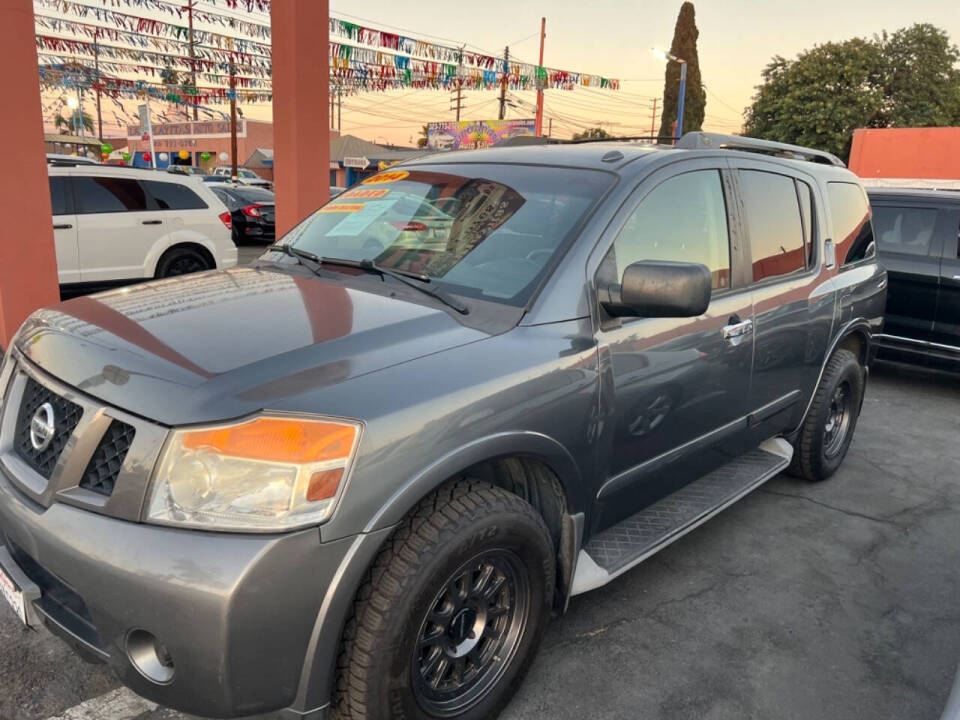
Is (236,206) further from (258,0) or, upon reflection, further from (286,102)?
(286,102)

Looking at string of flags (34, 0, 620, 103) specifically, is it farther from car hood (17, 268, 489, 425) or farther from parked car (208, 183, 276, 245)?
car hood (17, 268, 489, 425)

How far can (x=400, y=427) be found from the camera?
1.85 metres

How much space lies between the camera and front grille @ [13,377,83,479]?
194 centimetres

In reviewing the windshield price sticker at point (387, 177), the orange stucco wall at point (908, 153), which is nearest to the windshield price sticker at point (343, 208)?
the windshield price sticker at point (387, 177)

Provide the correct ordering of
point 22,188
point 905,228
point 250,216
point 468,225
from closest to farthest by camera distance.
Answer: point 468,225
point 22,188
point 905,228
point 250,216

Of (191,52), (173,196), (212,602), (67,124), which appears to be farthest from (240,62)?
(67,124)

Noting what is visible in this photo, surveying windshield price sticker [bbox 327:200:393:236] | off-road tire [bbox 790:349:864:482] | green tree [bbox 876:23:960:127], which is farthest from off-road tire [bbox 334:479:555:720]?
green tree [bbox 876:23:960:127]

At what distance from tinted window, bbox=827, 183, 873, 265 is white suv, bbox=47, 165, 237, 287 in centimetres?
788

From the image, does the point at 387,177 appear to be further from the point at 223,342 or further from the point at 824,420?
the point at 824,420

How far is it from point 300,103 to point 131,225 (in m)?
3.05

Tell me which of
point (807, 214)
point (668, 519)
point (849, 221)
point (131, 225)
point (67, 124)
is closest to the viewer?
point (668, 519)

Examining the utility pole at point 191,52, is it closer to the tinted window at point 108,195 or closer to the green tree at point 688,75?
the tinted window at point 108,195

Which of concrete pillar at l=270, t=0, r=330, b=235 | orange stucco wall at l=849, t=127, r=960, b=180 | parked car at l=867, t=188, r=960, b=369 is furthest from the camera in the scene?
orange stucco wall at l=849, t=127, r=960, b=180

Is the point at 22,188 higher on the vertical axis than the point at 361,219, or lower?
lower
